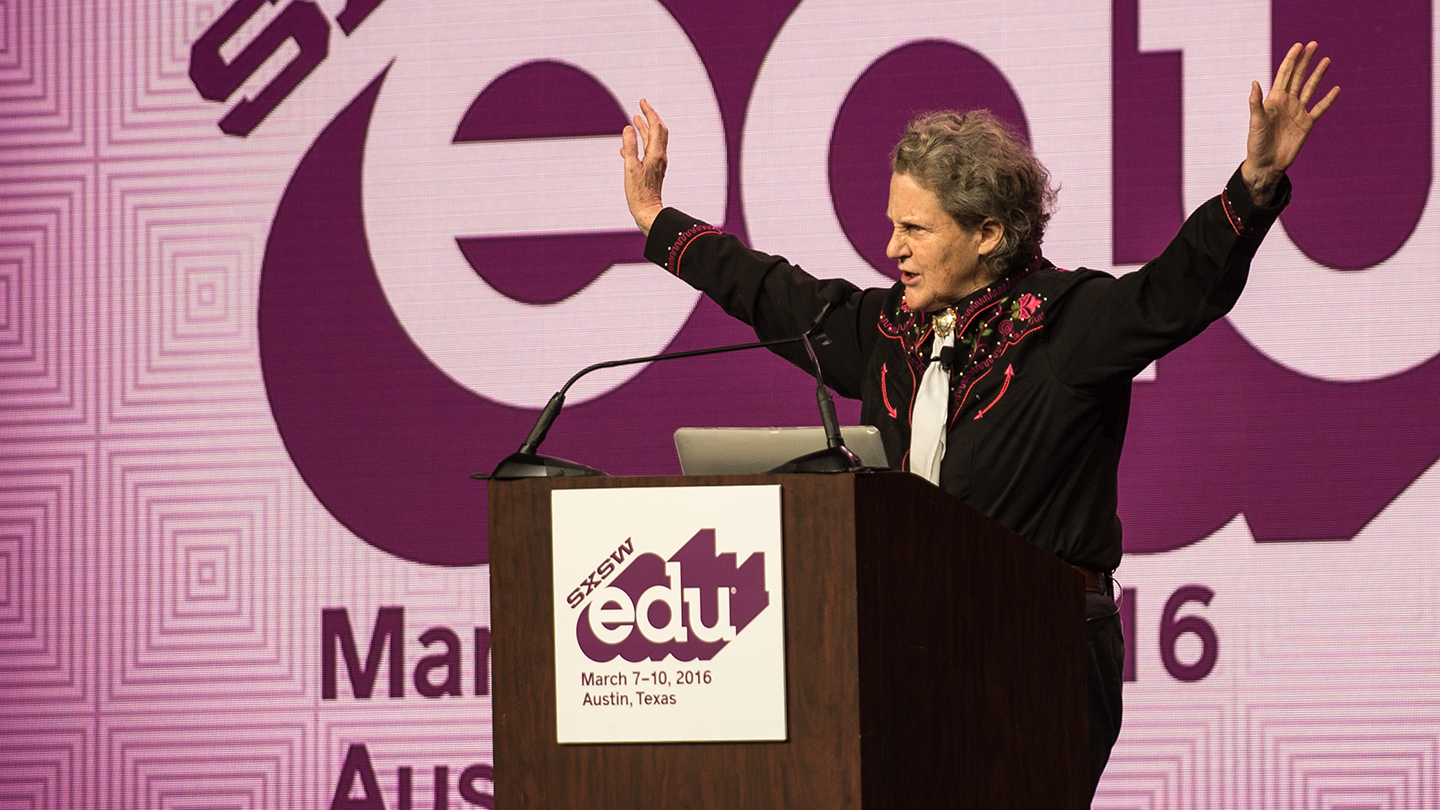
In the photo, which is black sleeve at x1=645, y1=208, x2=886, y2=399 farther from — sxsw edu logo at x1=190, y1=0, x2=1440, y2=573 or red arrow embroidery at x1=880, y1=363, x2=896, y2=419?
sxsw edu logo at x1=190, y1=0, x2=1440, y2=573

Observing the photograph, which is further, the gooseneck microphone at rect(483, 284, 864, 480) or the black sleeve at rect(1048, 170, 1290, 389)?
the black sleeve at rect(1048, 170, 1290, 389)

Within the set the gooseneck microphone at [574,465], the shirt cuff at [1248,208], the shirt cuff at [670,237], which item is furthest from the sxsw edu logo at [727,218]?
the gooseneck microphone at [574,465]

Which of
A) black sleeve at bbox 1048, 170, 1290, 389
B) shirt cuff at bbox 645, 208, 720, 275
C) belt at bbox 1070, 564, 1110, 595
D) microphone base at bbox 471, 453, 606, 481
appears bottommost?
belt at bbox 1070, 564, 1110, 595

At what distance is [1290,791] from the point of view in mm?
3078

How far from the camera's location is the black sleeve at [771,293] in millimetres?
2479

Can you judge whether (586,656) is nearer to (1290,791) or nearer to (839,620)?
(839,620)

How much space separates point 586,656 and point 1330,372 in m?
2.26

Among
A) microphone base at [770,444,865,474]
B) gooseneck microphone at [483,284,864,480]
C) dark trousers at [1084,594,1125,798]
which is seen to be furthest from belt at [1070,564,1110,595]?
microphone base at [770,444,865,474]

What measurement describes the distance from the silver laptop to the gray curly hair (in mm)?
707

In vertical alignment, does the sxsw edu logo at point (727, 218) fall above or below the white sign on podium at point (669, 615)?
above

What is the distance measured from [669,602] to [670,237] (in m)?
1.34

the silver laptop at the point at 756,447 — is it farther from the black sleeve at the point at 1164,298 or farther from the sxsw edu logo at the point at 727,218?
the sxsw edu logo at the point at 727,218

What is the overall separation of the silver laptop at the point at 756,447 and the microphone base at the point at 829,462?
6.9 inches

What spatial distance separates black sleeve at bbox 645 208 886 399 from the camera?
248cm
